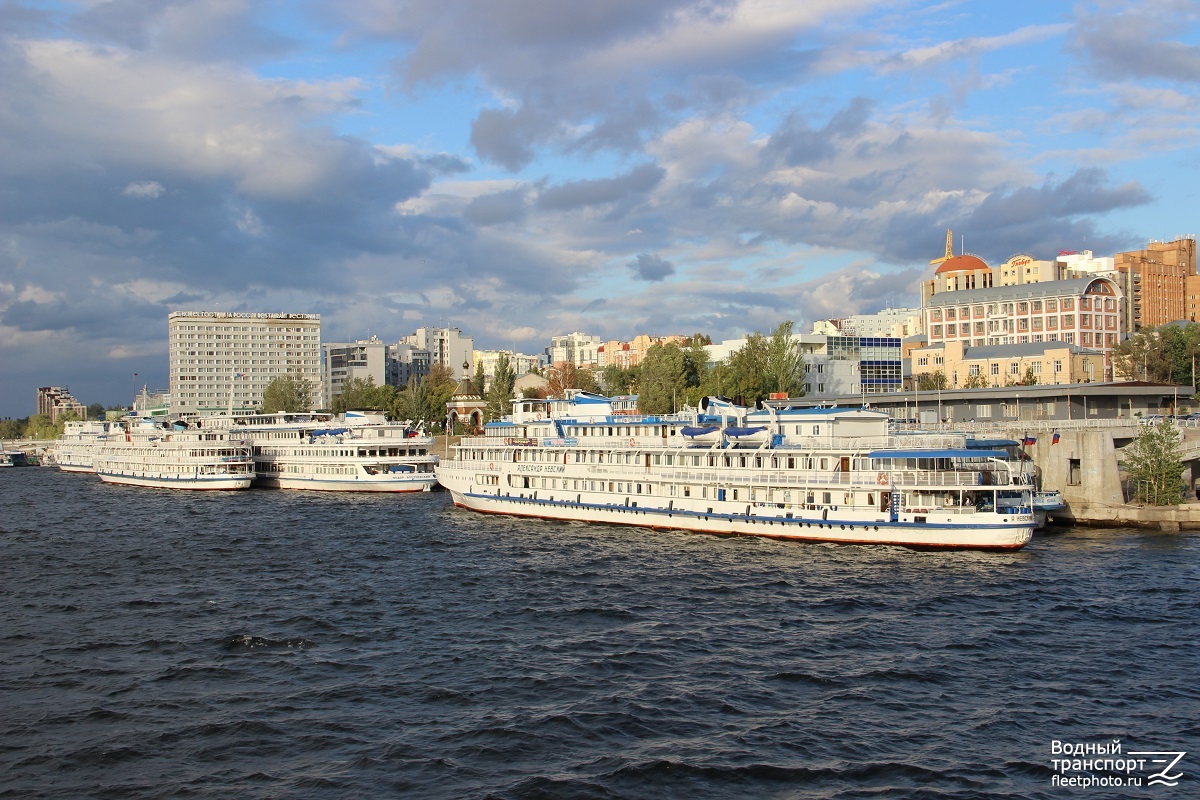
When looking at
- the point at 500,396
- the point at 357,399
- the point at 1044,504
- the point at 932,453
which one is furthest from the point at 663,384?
the point at 932,453

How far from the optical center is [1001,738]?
2603cm

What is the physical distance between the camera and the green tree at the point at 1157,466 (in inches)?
2410

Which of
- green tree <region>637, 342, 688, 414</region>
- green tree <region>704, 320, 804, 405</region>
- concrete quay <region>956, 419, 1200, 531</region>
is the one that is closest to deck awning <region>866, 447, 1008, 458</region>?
concrete quay <region>956, 419, 1200, 531</region>

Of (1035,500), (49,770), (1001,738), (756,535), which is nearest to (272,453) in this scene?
(756,535)

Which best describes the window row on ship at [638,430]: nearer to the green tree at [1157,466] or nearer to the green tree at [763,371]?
the green tree at [1157,466]

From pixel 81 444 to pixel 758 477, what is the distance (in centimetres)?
13923

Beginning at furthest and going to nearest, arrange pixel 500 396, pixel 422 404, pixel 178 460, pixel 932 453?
pixel 422 404 → pixel 500 396 → pixel 178 460 → pixel 932 453

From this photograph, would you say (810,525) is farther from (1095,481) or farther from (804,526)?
(1095,481)

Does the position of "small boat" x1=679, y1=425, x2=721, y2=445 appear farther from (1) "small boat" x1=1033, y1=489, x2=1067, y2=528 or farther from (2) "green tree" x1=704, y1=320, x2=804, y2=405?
(2) "green tree" x1=704, y1=320, x2=804, y2=405

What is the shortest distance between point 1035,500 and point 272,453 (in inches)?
3327

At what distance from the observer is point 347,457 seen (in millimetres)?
101375

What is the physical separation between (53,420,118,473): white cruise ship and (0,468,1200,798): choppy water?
109 metres

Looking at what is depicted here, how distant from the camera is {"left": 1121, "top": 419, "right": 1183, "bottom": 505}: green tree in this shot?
61.2 metres

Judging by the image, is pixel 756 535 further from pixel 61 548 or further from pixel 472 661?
pixel 61 548
